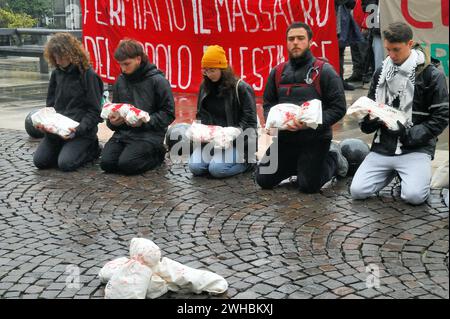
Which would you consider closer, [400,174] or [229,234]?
[229,234]

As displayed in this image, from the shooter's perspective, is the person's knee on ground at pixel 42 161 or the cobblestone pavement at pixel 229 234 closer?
the cobblestone pavement at pixel 229 234

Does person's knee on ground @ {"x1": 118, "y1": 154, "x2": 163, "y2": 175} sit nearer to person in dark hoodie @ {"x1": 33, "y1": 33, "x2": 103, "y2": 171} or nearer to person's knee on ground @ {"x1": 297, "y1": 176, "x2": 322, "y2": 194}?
person in dark hoodie @ {"x1": 33, "y1": 33, "x2": 103, "y2": 171}

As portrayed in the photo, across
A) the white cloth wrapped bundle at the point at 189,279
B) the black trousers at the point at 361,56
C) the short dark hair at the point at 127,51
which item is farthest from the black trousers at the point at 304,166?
the black trousers at the point at 361,56

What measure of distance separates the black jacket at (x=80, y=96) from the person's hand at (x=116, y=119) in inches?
15.2

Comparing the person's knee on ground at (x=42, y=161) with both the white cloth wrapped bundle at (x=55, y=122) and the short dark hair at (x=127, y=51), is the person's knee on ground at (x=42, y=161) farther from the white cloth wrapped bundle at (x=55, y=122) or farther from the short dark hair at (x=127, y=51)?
the short dark hair at (x=127, y=51)

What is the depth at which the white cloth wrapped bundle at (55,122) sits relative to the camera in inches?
307

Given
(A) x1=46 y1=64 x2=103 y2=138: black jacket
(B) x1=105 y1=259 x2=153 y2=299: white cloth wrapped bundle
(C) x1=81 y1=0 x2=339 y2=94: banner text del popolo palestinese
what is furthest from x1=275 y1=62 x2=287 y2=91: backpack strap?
(C) x1=81 y1=0 x2=339 y2=94: banner text del popolo palestinese

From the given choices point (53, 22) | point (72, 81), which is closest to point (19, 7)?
point (53, 22)

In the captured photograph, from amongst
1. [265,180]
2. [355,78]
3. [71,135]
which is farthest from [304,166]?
[355,78]

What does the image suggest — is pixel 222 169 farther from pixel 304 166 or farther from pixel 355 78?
pixel 355 78

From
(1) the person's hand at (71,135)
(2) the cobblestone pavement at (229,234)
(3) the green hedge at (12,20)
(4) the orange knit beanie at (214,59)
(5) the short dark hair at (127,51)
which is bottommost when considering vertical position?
(2) the cobblestone pavement at (229,234)

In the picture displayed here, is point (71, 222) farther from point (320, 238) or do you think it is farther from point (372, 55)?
point (372, 55)

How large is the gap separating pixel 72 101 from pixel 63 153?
2.02 ft

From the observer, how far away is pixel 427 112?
632cm
